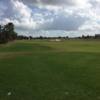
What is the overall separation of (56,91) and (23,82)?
3.49 meters

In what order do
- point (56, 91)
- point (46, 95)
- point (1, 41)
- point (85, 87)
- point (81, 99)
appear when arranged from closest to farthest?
point (81, 99) → point (46, 95) → point (56, 91) → point (85, 87) → point (1, 41)

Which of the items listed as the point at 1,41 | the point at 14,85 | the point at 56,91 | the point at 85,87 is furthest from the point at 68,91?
the point at 1,41

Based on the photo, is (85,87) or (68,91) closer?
(68,91)

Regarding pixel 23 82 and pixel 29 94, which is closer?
pixel 29 94

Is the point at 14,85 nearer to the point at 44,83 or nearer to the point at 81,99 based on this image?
the point at 44,83

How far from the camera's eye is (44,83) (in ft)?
53.0

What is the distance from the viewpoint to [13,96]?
1266cm

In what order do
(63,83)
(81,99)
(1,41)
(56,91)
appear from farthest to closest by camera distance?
(1,41) → (63,83) → (56,91) → (81,99)

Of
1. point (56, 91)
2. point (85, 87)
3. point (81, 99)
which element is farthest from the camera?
point (85, 87)

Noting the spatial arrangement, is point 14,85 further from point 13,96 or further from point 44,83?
point 13,96

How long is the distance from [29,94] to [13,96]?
783 mm

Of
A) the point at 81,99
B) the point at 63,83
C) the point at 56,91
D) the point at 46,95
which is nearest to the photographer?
the point at 81,99

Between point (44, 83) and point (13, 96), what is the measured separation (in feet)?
12.2

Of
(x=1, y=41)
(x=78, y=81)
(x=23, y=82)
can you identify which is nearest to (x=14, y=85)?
(x=23, y=82)
